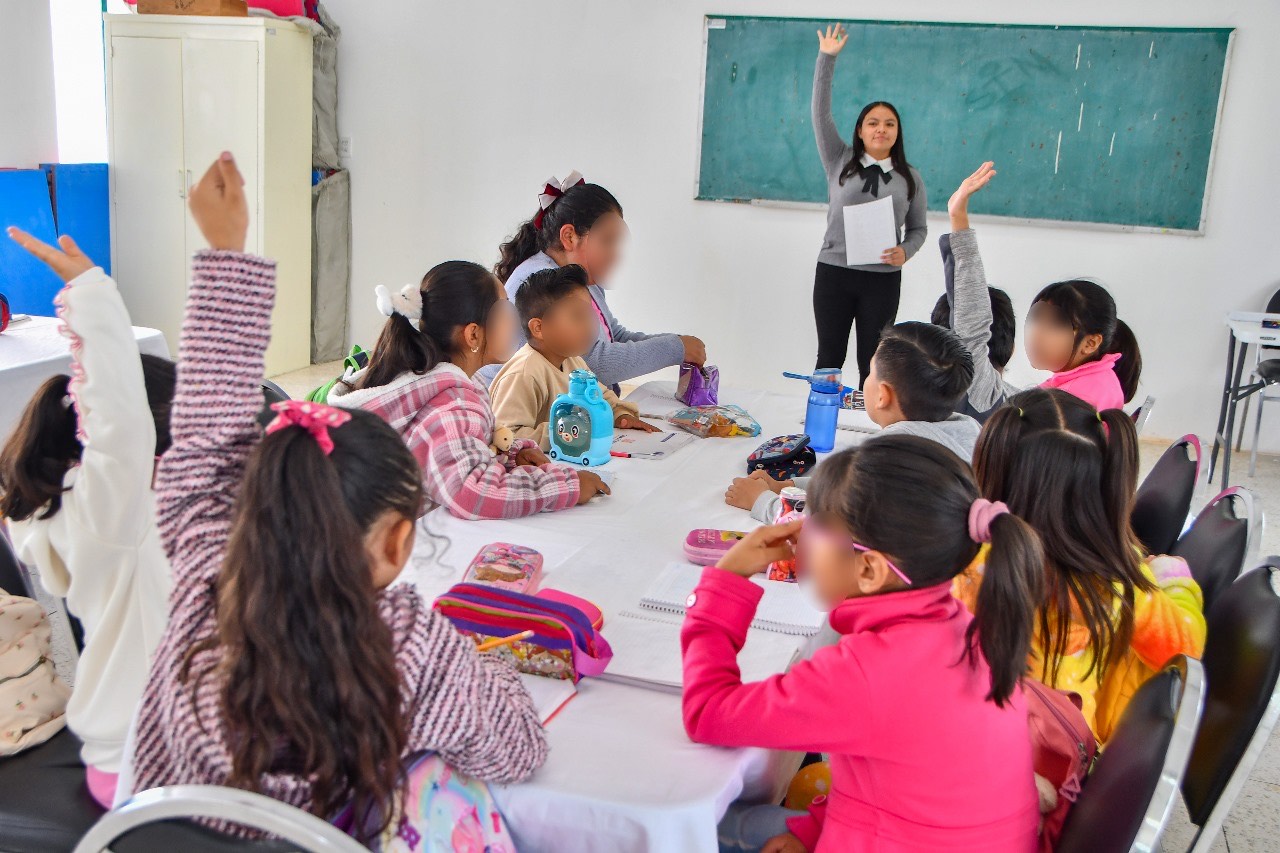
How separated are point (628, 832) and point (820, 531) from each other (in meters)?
0.42

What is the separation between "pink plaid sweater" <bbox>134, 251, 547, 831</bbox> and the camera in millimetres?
1043

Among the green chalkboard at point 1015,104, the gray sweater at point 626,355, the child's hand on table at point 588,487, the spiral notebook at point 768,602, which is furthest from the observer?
the green chalkboard at point 1015,104

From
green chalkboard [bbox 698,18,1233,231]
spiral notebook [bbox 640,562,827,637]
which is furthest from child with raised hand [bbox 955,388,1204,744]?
green chalkboard [bbox 698,18,1233,231]

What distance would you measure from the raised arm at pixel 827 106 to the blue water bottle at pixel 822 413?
1961 millimetres

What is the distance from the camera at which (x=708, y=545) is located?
5.80 feet

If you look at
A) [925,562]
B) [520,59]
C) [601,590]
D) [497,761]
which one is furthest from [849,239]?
[497,761]

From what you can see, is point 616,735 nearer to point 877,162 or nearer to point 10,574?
point 10,574

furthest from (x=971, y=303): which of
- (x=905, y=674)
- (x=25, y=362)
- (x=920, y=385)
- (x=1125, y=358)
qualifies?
(x=25, y=362)

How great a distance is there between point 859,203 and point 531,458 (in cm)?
242

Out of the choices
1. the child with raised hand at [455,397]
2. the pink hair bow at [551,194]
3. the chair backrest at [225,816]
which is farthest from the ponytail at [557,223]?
the chair backrest at [225,816]

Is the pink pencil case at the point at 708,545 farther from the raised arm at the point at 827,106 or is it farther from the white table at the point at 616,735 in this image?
the raised arm at the point at 827,106

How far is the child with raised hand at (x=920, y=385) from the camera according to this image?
7.02 ft

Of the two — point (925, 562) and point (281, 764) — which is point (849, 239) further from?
point (281, 764)

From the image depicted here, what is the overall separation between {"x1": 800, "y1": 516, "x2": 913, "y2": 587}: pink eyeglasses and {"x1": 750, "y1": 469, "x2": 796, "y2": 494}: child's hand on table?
77 cm
